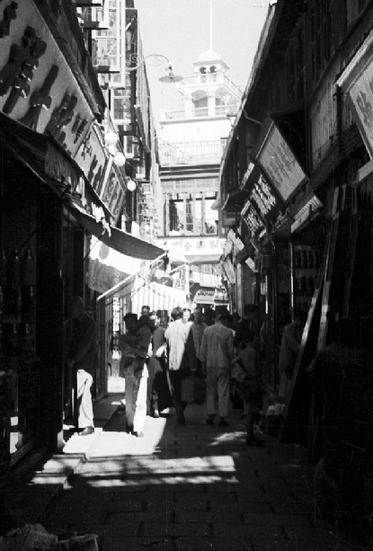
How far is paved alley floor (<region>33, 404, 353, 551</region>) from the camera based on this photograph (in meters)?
5.97

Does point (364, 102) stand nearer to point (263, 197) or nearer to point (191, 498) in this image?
point (191, 498)

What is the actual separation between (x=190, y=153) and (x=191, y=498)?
39.7 metres

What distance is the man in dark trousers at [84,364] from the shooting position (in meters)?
10.9

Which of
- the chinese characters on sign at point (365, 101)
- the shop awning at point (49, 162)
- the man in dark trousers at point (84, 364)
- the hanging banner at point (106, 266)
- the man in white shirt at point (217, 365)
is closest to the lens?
the shop awning at point (49, 162)

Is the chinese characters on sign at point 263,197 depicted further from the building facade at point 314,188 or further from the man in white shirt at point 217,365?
the man in white shirt at point 217,365

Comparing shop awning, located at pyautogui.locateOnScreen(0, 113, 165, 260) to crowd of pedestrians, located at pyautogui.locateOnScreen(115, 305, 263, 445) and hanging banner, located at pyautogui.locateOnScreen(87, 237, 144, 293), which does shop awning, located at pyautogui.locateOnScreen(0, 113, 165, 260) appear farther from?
crowd of pedestrians, located at pyautogui.locateOnScreen(115, 305, 263, 445)

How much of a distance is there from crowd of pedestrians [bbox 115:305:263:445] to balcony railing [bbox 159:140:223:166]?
3111cm

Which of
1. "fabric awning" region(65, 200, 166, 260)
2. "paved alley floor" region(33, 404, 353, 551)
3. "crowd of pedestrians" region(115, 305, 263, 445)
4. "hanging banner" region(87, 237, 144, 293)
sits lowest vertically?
"paved alley floor" region(33, 404, 353, 551)

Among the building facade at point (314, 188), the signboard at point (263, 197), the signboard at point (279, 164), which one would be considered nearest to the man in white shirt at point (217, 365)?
the building facade at point (314, 188)

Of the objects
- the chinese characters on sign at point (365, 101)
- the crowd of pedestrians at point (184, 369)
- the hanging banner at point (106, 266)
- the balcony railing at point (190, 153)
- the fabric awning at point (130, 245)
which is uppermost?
the balcony railing at point (190, 153)

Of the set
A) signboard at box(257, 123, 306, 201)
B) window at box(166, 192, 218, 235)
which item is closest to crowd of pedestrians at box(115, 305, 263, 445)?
signboard at box(257, 123, 306, 201)

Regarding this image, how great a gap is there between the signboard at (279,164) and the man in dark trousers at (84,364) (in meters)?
4.38

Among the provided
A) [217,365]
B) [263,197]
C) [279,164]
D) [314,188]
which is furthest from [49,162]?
[263,197]

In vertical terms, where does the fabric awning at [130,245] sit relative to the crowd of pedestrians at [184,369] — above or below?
above
